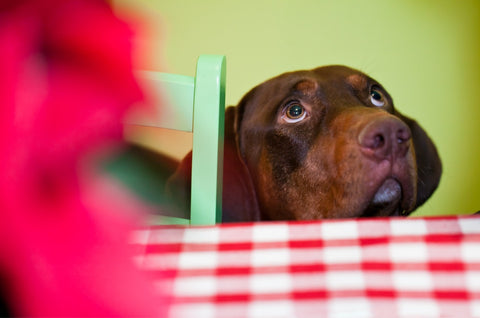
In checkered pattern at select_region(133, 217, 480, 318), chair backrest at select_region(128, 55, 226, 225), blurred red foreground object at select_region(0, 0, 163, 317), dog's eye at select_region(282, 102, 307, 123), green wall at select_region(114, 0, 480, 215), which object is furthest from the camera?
green wall at select_region(114, 0, 480, 215)

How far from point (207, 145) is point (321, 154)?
0.23m

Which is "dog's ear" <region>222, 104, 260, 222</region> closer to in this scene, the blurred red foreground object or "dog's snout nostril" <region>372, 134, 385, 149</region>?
"dog's snout nostril" <region>372, 134, 385, 149</region>

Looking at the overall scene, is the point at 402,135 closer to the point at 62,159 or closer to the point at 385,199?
the point at 385,199

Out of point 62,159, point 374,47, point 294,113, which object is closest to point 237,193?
point 294,113

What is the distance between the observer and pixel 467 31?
1071 millimetres

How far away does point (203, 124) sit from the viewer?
670mm

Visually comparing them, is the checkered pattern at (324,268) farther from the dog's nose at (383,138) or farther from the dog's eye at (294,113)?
the dog's eye at (294,113)

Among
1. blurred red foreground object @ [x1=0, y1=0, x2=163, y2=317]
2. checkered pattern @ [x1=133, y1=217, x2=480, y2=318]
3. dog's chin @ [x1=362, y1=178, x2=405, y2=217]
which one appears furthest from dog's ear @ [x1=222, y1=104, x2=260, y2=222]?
blurred red foreground object @ [x1=0, y1=0, x2=163, y2=317]

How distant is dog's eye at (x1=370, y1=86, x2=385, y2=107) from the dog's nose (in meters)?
0.26

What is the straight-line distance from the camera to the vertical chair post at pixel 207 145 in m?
0.66

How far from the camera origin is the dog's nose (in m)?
0.71

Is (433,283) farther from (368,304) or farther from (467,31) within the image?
(467,31)

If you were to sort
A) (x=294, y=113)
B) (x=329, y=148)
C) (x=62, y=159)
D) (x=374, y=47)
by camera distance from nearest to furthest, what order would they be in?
(x=62, y=159) < (x=329, y=148) < (x=294, y=113) < (x=374, y=47)

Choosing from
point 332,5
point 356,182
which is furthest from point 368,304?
point 332,5
